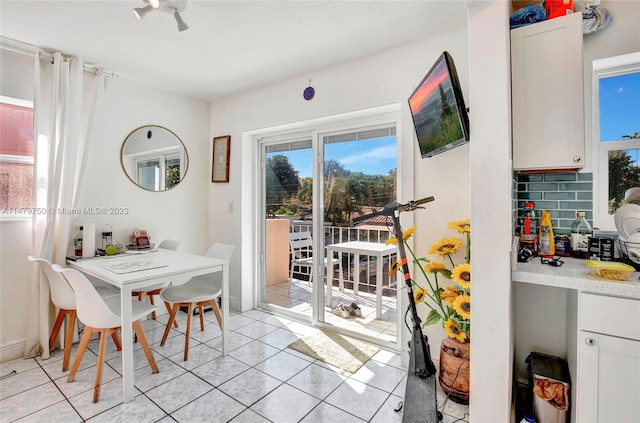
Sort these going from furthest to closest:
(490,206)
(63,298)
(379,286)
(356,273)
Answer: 1. (356,273)
2. (379,286)
3. (63,298)
4. (490,206)

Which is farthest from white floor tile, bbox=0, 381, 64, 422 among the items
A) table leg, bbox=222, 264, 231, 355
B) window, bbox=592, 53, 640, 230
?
window, bbox=592, 53, 640, 230

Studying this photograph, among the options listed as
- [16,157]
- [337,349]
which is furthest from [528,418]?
[16,157]

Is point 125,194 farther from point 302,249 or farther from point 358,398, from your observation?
point 358,398

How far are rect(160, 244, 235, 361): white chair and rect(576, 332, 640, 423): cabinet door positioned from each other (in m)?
2.41

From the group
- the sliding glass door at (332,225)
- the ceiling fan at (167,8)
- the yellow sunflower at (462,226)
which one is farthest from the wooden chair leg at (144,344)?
the yellow sunflower at (462,226)

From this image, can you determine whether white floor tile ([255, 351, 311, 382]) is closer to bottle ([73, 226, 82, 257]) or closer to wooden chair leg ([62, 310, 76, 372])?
wooden chair leg ([62, 310, 76, 372])

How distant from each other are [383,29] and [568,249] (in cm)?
189

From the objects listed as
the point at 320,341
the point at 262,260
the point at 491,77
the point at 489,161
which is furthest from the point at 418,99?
the point at 262,260

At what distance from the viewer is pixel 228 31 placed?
7.28 feet

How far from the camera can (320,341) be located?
2766 mm

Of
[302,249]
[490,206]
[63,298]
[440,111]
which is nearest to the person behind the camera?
[490,206]

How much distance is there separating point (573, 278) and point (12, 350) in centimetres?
389

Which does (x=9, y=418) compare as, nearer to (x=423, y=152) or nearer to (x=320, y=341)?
(x=320, y=341)

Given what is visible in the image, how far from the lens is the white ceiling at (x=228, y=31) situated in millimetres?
1949
